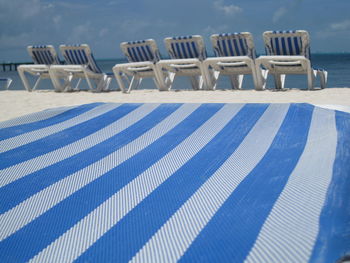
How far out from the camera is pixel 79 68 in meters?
8.12

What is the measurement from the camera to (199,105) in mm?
3234

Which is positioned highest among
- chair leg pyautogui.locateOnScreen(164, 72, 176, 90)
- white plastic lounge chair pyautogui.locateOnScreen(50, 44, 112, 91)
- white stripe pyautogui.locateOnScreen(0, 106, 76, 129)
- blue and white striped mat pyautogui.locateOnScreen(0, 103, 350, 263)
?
blue and white striped mat pyautogui.locateOnScreen(0, 103, 350, 263)

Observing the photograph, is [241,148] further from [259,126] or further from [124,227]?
[124,227]

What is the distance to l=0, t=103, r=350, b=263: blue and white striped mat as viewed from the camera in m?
1.17

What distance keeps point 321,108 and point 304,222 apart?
172cm

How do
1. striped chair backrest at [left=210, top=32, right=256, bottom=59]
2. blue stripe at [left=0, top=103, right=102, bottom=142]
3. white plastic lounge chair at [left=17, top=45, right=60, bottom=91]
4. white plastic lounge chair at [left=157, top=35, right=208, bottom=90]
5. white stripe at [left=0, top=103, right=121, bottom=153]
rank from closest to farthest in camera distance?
1. white stripe at [left=0, top=103, right=121, bottom=153]
2. blue stripe at [left=0, top=103, right=102, bottom=142]
3. striped chair backrest at [left=210, top=32, right=256, bottom=59]
4. white plastic lounge chair at [left=157, top=35, right=208, bottom=90]
5. white plastic lounge chair at [left=17, top=45, right=60, bottom=91]

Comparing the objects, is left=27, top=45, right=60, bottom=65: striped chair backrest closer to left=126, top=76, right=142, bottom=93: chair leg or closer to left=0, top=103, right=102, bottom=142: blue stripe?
left=126, top=76, right=142, bottom=93: chair leg

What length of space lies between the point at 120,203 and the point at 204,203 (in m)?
0.33

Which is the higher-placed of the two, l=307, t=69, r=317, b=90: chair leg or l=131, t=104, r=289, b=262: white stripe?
l=131, t=104, r=289, b=262: white stripe

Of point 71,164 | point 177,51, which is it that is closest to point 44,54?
point 177,51

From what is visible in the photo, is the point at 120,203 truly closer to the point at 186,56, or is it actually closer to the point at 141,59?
the point at 186,56

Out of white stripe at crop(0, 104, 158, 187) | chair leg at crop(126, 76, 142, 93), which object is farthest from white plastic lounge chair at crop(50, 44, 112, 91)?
white stripe at crop(0, 104, 158, 187)

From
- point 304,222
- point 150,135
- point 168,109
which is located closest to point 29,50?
point 168,109

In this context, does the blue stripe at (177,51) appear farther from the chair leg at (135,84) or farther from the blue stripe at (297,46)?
the blue stripe at (297,46)
